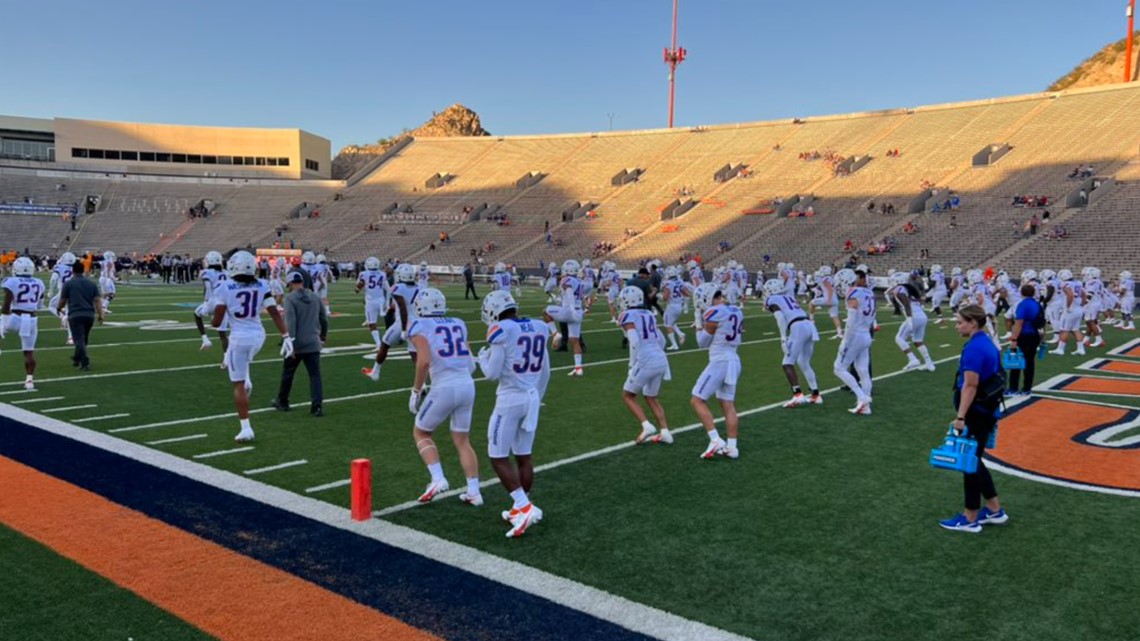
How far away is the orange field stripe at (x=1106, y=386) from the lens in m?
12.6

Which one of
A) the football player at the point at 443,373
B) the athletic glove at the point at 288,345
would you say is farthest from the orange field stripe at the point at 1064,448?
the athletic glove at the point at 288,345

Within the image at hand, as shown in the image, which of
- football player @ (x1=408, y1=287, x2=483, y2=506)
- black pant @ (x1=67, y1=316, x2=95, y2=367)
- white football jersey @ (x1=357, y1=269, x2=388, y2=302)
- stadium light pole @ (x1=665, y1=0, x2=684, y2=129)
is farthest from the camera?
stadium light pole @ (x1=665, y1=0, x2=684, y2=129)

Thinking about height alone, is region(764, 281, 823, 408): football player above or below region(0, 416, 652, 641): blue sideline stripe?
above

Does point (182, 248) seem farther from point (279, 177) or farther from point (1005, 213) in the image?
point (1005, 213)

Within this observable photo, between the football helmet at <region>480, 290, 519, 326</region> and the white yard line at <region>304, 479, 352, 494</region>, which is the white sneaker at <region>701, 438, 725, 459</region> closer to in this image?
the football helmet at <region>480, 290, 519, 326</region>

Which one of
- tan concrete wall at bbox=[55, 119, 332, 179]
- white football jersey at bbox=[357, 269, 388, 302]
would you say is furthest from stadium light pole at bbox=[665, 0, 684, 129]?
white football jersey at bbox=[357, 269, 388, 302]

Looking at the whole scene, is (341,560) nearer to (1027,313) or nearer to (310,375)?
(310,375)

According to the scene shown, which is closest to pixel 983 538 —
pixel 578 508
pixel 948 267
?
pixel 578 508

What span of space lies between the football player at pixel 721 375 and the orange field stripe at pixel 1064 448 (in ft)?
9.16

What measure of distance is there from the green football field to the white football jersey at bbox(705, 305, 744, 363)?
1083 mm

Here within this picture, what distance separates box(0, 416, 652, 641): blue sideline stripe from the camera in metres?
4.64

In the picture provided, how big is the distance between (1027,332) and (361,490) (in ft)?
33.7

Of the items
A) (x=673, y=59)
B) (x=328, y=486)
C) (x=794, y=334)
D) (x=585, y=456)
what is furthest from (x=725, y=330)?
(x=673, y=59)

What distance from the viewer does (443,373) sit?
6.56 m
